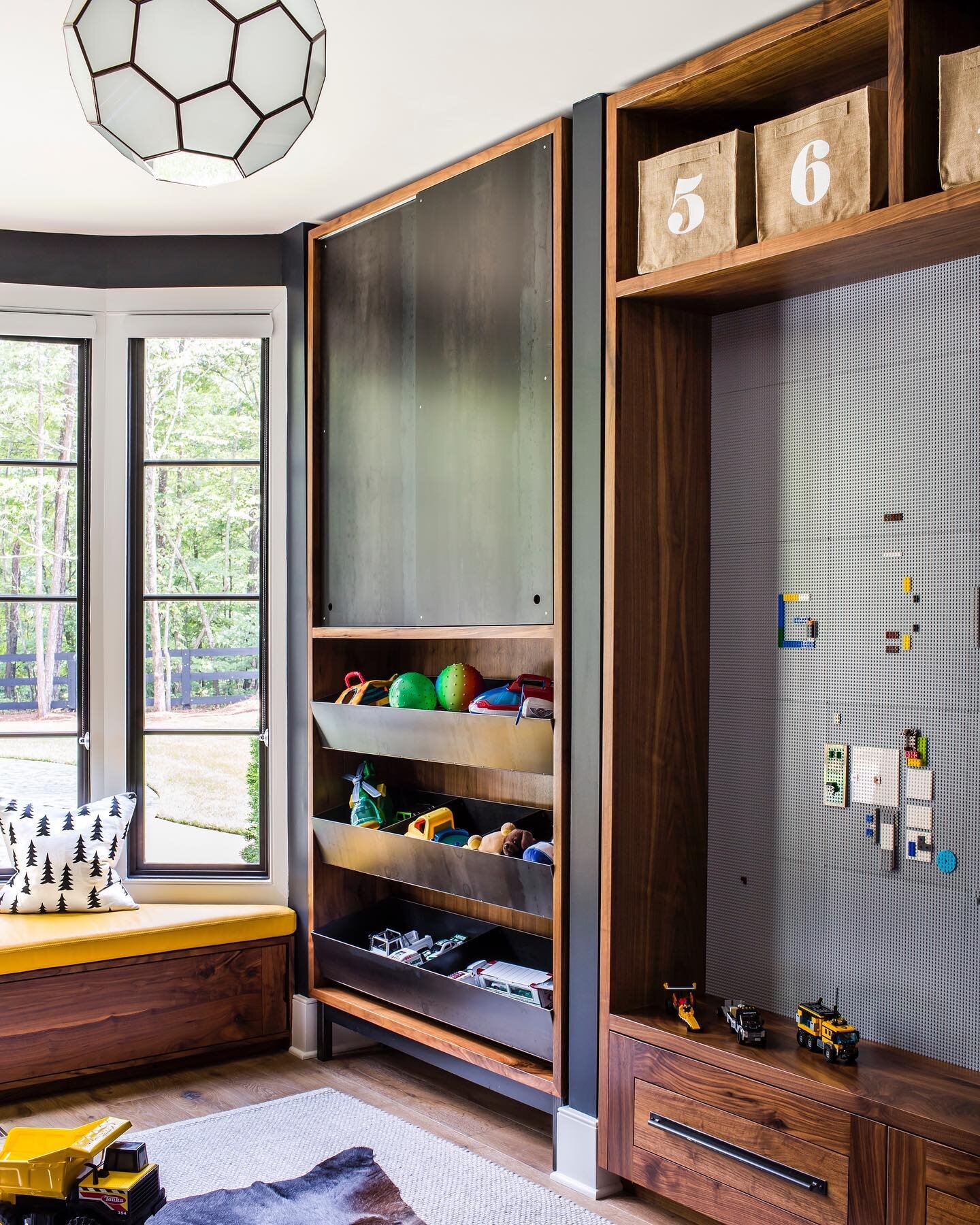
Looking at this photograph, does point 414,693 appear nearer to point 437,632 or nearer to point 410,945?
point 437,632

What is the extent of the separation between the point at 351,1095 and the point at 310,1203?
70 cm

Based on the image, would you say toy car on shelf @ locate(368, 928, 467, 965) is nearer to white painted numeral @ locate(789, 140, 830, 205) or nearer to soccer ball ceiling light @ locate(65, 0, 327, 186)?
white painted numeral @ locate(789, 140, 830, 205)

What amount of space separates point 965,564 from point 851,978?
1011mm

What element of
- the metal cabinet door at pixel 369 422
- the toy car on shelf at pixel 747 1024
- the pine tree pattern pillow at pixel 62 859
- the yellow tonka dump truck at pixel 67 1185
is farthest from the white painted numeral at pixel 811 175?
the pine tree pattern pillow at pixel 62 859

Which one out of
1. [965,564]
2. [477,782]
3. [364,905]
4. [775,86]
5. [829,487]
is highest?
[775,86]

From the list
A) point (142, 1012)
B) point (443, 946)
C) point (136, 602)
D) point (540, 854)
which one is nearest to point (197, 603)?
point (136, 602)

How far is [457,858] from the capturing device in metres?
3.06

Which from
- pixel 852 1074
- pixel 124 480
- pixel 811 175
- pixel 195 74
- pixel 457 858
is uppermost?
pixel 811 175

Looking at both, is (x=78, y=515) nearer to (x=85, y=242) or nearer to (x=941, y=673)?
(x=85, y=242)

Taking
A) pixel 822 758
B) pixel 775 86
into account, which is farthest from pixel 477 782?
pixel 775 86

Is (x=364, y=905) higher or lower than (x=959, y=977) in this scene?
lower

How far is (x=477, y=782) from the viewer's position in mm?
3525

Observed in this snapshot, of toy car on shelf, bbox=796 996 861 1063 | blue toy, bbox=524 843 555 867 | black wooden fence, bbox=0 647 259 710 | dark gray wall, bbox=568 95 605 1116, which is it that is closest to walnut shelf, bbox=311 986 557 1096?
dark gray wall, bbox=568 95 605 1116

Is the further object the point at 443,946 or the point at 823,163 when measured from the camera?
the point at 443,946
